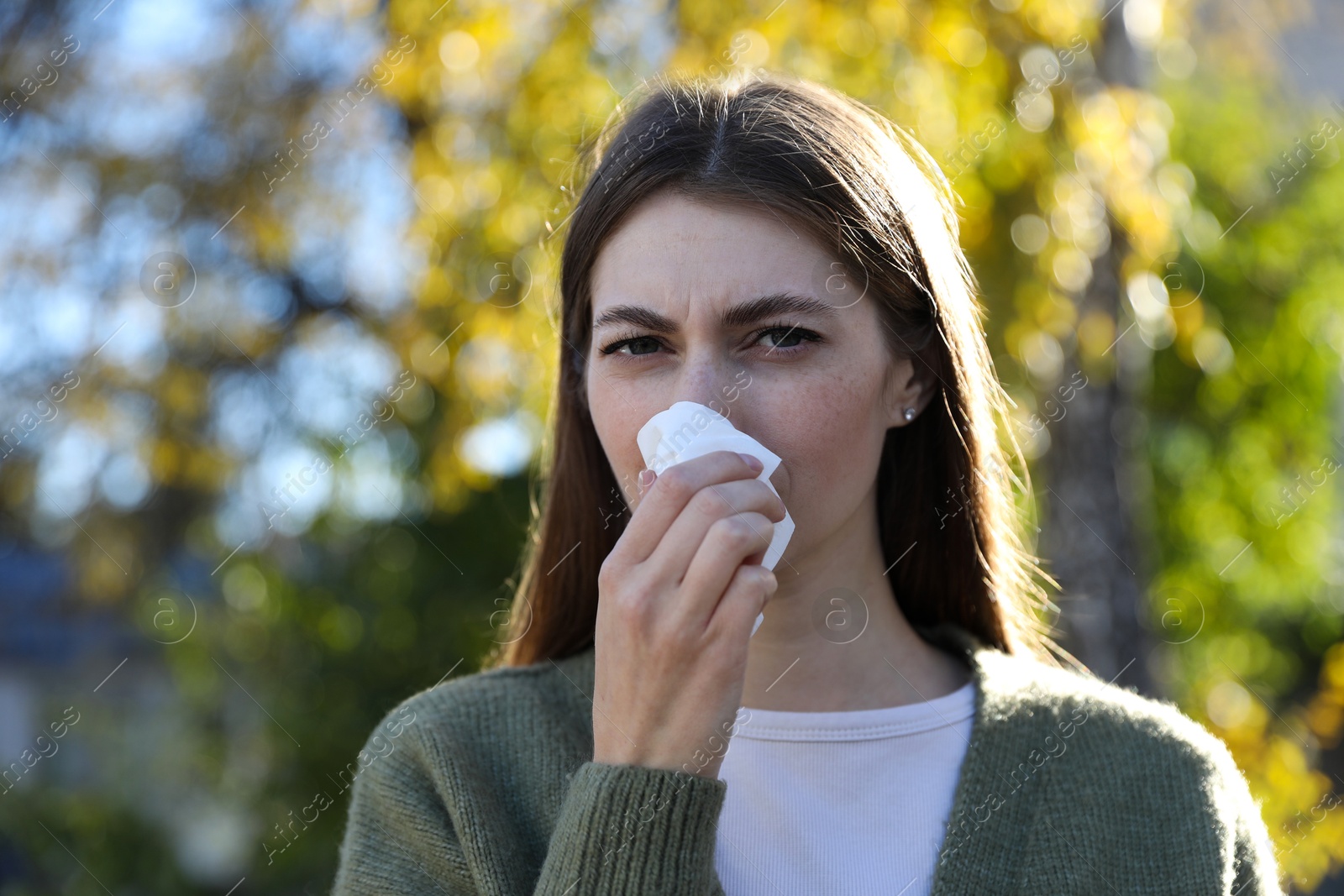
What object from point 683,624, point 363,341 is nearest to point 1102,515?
point 683,624

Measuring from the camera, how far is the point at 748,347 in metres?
2.15

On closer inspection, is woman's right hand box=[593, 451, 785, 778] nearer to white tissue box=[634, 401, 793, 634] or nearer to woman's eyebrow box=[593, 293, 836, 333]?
white tissue box=[634, 401, 793, 634]

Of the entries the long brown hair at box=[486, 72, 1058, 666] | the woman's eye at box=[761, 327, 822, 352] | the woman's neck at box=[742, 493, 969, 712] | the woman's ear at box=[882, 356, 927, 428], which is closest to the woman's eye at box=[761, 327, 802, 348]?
the woman's eye at box=[761, 327, 822, 352]

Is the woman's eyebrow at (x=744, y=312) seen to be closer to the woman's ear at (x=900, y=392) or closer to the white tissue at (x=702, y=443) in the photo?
the white tissue at (x=702, y=443)

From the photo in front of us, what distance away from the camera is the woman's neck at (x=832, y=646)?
2.40 m

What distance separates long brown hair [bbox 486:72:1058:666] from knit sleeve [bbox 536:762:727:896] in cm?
81

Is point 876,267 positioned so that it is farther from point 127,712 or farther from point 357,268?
point 127,712

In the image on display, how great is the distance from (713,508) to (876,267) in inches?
27.5

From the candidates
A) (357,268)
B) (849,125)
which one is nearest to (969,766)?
(849,125)

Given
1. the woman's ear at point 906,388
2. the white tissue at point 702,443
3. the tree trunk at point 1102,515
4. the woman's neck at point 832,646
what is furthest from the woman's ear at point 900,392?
the tree trunk at point 1102,515

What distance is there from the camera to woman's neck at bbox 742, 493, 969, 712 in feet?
7.89

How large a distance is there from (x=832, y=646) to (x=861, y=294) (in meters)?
0.75

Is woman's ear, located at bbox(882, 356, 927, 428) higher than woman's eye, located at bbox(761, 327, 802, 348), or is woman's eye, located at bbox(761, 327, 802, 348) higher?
woman's eye, located at bbox(761, 327, 802, 348)

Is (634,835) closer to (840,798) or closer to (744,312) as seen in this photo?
(840,798)
